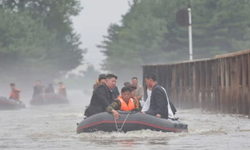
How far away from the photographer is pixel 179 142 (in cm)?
2120

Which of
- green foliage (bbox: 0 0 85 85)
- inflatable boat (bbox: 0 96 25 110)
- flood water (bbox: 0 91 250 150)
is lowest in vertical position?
flood water (bbox: 0 91 250 150)

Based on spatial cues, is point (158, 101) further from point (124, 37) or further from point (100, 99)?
point (124, 37)

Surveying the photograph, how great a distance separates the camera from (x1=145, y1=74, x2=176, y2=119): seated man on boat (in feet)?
76.0

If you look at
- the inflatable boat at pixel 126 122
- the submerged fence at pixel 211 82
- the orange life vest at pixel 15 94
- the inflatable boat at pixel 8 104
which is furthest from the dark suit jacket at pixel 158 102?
the orange life vest at pixel 15 94

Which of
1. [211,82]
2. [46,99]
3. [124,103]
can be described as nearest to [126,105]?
[124,103]

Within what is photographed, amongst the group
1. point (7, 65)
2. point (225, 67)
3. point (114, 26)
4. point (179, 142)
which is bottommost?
point (179, 142)

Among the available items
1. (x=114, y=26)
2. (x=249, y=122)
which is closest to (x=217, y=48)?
(x=114, y=26)

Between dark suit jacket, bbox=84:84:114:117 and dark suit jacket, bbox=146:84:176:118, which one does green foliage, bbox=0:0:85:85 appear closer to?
dark suit jacket, bbox=84:84:114:117

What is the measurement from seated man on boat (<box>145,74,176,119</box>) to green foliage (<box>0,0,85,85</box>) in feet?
230

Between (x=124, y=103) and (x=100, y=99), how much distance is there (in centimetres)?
92

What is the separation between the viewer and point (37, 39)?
349 ft

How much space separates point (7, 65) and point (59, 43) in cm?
2923

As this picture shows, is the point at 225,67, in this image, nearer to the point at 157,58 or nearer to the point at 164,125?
the point at 164,125

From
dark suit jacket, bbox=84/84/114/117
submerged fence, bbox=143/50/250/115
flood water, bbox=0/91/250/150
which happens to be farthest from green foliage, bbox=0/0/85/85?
dark suit jacket, bbox=84/84/114/117
